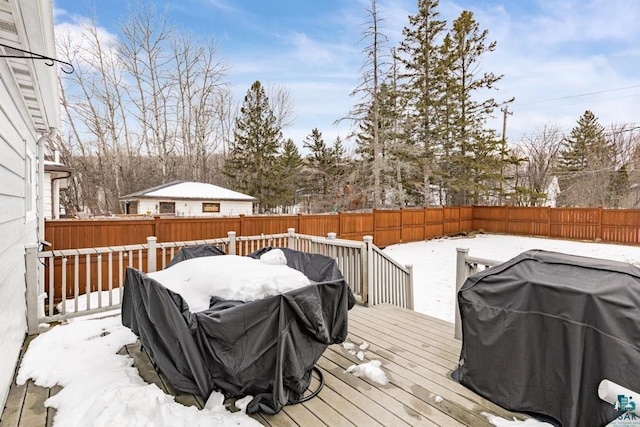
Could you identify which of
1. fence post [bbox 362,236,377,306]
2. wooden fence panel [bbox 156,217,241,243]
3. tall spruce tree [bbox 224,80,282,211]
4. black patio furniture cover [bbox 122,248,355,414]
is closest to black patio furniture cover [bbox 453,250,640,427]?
black patio furniture cover [bbox 122,248,355,414]

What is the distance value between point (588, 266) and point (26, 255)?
15.9 feet

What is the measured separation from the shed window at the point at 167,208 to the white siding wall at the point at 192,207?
5.8 inches

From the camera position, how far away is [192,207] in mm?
14812

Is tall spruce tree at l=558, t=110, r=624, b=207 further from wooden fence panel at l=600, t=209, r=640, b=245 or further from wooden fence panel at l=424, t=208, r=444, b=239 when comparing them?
wooden fence panel at l=424, t=208, r=444, b=239

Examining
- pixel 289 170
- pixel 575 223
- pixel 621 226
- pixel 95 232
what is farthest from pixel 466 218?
pixel 95 232

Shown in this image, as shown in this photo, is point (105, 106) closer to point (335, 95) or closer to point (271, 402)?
point (335, 95)

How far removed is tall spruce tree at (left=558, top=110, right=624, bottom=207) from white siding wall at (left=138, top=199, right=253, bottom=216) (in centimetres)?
2032

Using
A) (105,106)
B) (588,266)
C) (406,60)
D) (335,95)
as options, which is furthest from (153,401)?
(105,106)

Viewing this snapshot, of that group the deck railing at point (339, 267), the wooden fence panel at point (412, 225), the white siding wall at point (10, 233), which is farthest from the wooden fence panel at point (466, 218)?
the white siding wall at point (10, 233)

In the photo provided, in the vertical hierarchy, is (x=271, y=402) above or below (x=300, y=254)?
below

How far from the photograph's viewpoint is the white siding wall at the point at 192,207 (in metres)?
14.1

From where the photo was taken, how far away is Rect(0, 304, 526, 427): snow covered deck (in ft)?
6.64

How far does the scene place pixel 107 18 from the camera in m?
16.2

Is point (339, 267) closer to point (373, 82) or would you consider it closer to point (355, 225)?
point (355, 225)
